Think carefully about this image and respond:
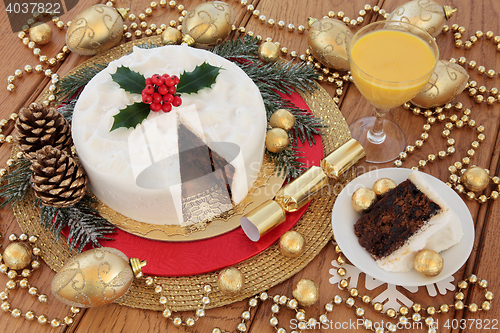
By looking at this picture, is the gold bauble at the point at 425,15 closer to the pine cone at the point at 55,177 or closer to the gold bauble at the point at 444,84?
the gold bauble at the point at 444,84

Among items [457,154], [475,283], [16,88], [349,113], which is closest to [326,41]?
Answer: [349,113]

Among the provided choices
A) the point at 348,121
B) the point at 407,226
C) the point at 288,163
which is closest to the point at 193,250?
the point at 288,163

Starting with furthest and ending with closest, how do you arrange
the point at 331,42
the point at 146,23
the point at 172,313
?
the point at 146,23, the point at 331,42, the point at 172,313

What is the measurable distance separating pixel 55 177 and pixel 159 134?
32 cm

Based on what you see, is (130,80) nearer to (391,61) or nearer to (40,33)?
(40,33)

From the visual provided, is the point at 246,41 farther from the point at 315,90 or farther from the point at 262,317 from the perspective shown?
the point at 262,317

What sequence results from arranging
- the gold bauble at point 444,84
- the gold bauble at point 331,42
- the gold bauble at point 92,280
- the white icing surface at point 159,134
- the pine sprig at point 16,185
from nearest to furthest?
the gold bauble at point 92,280, the white icing surface at point 159,134, the pine sprig at point 16,185, the gold bauble at point 444,84, the gold bauble at point 331,42

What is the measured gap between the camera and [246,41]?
1701 mm

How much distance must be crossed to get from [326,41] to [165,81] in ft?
2.27

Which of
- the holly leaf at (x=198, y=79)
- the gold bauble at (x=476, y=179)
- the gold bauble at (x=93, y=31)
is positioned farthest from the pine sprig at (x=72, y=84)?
the gold bauble at (x=476, y=179)

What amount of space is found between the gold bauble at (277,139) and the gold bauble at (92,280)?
597 millimetres

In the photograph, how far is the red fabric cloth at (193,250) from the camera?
123 centimetres

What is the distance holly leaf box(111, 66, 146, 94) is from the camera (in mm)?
1276

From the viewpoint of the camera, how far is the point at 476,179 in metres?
1.35
